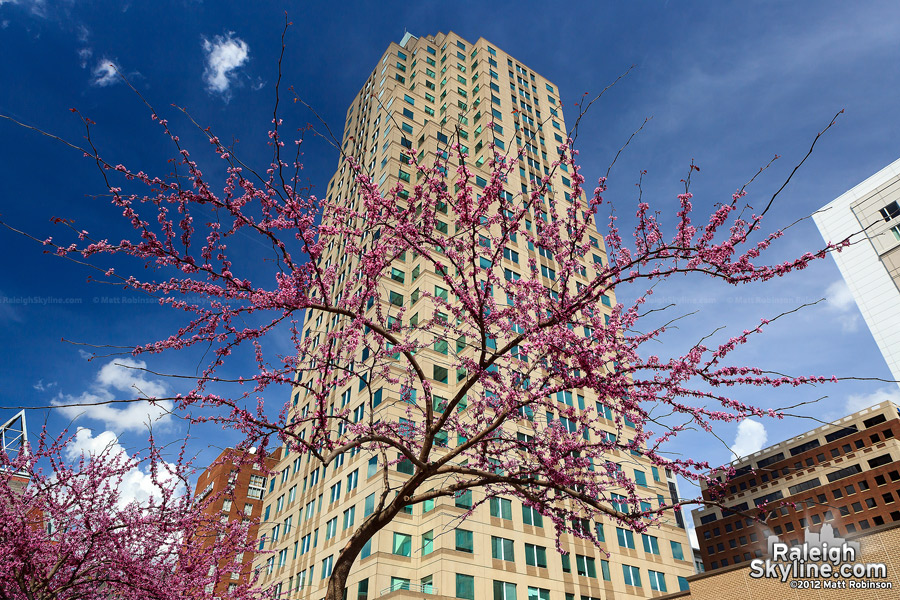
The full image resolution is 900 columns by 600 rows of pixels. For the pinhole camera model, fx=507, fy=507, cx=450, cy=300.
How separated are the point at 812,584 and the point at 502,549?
1843 centimetres

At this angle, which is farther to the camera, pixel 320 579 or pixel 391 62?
pixel 391 62

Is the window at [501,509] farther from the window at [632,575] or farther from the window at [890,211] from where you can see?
the window at [890,211]

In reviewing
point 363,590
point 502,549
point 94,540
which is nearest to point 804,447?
point 502,549

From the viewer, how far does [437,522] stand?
31.4 meters

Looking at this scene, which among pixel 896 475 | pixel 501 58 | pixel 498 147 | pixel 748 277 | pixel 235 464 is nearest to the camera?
pixel 748 277

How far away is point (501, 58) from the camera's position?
220ft

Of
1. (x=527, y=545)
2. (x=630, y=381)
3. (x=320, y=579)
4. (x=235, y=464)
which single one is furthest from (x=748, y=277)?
(x=320, y=579)

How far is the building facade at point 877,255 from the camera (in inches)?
2044

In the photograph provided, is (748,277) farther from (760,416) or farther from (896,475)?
(896,475)

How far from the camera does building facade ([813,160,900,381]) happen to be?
2044 inches

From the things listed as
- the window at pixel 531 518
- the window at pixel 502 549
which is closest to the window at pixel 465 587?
the window at pixel 502 549

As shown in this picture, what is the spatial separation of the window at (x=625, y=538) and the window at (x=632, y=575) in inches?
52.7

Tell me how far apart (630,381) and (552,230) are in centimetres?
353

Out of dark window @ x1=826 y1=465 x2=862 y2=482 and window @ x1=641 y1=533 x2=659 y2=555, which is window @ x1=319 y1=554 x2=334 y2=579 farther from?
dark window @ x1=826 y1=465 x2=862 y2=482
